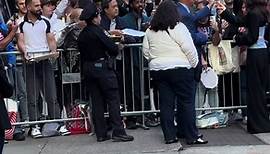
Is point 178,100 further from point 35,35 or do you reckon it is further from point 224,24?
point 35,35

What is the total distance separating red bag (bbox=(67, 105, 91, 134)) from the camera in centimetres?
905

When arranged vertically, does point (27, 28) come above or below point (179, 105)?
above

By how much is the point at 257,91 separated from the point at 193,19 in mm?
1460

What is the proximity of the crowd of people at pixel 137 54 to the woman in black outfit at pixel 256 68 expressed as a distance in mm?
14

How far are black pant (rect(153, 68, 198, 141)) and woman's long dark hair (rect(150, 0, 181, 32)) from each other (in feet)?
2.01

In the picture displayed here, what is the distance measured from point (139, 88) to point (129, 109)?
1.21ft

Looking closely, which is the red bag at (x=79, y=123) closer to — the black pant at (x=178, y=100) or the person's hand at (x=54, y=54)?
the person's hand at (x=54, y=54)

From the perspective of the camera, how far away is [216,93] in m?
9.45

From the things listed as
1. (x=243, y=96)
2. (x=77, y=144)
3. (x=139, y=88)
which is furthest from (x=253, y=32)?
(x=77, y=144)

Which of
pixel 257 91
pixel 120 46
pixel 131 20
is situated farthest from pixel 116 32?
pixel 257 91

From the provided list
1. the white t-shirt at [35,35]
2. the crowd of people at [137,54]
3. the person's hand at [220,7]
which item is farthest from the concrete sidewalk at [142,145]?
the person's hand at [220,7]

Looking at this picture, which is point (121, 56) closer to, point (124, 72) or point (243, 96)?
point (124, 72)

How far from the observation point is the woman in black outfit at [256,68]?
27.9 feet

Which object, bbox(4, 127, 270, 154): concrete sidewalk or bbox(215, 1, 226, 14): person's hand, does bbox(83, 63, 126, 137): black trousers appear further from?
bbox(215, 1, 226, 14): person's hand
